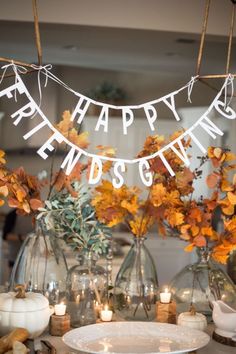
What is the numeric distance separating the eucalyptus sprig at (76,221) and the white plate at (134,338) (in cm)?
24

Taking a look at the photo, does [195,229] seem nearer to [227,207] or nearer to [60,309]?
[227,207]

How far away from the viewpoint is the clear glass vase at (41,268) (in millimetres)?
1654

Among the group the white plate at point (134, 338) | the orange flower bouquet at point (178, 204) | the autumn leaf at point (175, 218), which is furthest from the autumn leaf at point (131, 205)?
the white plate at point (134, 338)

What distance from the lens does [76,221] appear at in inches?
65.7

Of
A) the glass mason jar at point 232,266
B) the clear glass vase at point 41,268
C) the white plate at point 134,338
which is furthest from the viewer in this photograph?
the glass mason jar at point 232,266

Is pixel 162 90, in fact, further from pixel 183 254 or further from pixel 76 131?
pixel 76 131

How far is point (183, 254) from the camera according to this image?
5.82 m

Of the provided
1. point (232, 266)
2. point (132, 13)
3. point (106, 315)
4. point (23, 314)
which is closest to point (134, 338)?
point (106, 315)

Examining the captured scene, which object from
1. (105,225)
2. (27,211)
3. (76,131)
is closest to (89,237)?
(105,225)

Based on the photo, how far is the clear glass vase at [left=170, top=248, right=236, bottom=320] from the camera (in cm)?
172

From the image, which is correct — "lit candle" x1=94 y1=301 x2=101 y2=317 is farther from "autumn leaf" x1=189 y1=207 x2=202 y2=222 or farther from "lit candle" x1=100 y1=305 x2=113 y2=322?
"autumn leaf" x1=189 y1=207 x2=202 y2=222

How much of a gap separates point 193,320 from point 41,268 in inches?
17.6

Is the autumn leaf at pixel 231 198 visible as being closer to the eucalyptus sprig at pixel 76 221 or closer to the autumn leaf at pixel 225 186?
the autumn leaf at pixel 225 186

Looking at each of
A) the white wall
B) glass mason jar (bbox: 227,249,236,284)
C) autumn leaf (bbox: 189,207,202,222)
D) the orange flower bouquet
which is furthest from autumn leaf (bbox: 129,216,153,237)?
the white wall
